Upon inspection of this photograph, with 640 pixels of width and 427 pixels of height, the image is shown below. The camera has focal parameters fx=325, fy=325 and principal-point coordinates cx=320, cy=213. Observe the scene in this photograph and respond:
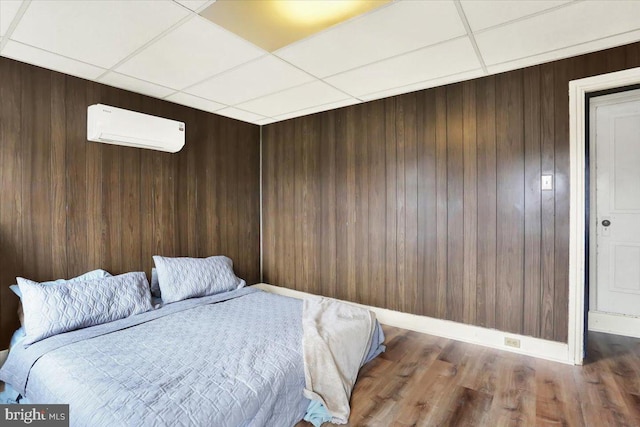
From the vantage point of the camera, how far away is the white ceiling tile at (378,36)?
187 centimetres

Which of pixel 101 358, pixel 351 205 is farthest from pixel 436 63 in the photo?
pixel 101 358

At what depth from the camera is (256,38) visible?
6.99ft

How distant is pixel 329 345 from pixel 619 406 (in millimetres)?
1795

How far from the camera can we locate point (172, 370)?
5.65 feet

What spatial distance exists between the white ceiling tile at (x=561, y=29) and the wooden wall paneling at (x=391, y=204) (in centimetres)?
107

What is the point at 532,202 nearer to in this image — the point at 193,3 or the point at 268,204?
the point at 193,3

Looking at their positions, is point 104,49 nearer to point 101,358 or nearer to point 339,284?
point 101,358

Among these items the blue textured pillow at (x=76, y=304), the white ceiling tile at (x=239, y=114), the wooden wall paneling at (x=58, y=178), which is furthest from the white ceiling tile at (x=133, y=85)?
the blue textured pillow at (x=76, y=304)

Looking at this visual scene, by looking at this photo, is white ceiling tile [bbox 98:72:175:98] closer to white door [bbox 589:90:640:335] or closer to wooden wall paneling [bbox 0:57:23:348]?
wooden wall paneling [bbox 0:57:23:348]

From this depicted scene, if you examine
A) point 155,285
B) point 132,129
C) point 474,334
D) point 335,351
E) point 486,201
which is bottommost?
point 474,334

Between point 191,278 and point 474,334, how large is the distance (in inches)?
103

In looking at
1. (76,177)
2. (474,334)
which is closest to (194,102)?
(76,177)

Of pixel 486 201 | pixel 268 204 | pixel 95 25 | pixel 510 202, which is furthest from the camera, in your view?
pixel 268 204

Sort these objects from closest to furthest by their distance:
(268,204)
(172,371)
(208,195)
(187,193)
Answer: (172,371) < (187,193) < (208,195) < (268,204)
